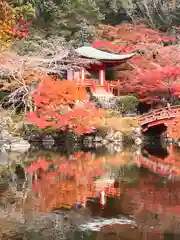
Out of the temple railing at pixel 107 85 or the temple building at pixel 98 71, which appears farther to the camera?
the temple railing at pixel 107 85

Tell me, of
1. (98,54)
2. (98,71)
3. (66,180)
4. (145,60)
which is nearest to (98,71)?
(98,71)

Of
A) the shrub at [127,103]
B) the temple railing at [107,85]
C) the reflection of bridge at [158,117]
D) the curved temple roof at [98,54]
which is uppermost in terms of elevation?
the curved temple roof at [98,54]

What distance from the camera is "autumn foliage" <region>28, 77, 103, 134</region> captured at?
25.9 m

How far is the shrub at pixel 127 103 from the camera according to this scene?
108 ft

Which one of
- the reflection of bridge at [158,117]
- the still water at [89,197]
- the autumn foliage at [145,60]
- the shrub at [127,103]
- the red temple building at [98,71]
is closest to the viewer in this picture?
the still water at [89,197]

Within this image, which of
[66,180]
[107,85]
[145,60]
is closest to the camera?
[66,180]

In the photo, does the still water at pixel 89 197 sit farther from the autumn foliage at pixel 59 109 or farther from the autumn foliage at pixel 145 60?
the autumn foliage at pixel 145 60

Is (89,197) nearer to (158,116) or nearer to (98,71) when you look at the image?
(158,116)

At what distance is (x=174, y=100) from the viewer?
112 ft

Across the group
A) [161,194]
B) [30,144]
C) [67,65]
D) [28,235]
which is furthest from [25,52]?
[28,235]

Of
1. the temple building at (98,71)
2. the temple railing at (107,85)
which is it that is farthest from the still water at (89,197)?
the temple building at (98,71)

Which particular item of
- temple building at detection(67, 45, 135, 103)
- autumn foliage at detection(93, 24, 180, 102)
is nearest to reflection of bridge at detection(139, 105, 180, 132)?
autumn foliage at detection(93, 24, 180, 102)

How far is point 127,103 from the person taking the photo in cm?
3300

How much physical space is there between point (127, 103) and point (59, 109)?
7.88 meters
